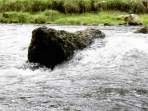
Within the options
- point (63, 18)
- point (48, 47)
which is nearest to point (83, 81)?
point (48, 47)

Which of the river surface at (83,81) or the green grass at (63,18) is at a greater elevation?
the river surface at (83,81)

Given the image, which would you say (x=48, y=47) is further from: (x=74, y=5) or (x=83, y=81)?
(x=74, y=5)

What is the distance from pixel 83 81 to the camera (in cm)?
2317

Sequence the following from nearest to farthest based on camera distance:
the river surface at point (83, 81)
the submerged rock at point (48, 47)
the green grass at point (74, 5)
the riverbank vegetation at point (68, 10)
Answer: the river surface at point (83, 81), the submerged rock at point (48, 47), the riverbank vegetation at point (68, 10), the green grass at point (74, 5)

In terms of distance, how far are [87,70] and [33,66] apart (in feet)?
11.2

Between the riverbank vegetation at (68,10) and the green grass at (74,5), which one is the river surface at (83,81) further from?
the green grass at (74,5)

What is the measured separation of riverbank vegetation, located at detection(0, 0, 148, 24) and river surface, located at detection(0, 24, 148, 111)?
88.9 ft

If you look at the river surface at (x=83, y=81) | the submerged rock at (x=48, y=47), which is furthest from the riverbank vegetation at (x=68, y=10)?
the submerged rock at (x=48, y=47)

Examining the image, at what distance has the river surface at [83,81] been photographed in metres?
18.9

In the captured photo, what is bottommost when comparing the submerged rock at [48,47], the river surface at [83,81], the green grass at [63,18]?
the green grass at [63,18]

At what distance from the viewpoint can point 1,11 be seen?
69.9 m

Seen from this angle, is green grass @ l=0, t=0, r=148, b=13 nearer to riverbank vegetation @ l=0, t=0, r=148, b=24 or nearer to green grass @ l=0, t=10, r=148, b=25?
riverbank vegetation @ l=0, t=0, r=148, b=24

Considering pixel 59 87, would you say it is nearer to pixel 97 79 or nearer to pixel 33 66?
pixel 97 79

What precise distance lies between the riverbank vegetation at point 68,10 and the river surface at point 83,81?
88.9 ft
